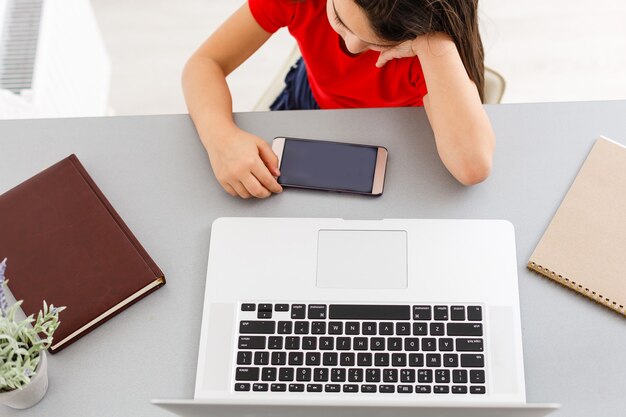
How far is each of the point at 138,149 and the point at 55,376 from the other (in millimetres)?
341

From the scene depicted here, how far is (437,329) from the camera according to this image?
30.0 inches

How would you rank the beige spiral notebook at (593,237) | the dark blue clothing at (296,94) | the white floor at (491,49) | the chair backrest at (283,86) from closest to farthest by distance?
the beige spiral notebook at (593,237)
the chair backrest at (283,86)
the dark blue clothing at (296,94)
the white floor at (491,49)

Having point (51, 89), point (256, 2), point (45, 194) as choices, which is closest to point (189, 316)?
point (45, 194)

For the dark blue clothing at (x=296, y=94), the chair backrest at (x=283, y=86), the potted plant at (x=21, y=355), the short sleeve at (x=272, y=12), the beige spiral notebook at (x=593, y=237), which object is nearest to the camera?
the potted plant at (x=21, y=355)

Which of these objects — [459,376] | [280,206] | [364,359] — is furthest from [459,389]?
[280,206]

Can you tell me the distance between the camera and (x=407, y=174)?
88cm

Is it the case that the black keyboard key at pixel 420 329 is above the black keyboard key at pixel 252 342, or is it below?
above

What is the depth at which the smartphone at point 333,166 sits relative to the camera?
0.87m

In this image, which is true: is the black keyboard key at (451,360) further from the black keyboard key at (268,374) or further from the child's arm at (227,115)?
the child's arm at (227,115)

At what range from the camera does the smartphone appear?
0.87 metres

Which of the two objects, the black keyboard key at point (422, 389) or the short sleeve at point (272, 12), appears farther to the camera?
the short sleeve at point (272, 12)

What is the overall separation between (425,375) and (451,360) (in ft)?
0.12

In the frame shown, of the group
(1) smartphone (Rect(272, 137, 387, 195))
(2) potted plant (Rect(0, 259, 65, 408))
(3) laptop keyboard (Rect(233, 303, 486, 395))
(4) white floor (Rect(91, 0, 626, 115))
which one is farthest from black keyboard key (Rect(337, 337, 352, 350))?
(4) white floor (Rect(91, 0, 626, 115))

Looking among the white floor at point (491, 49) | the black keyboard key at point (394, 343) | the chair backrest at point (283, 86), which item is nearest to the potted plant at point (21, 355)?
the black keyboard key at point (394, 343)
